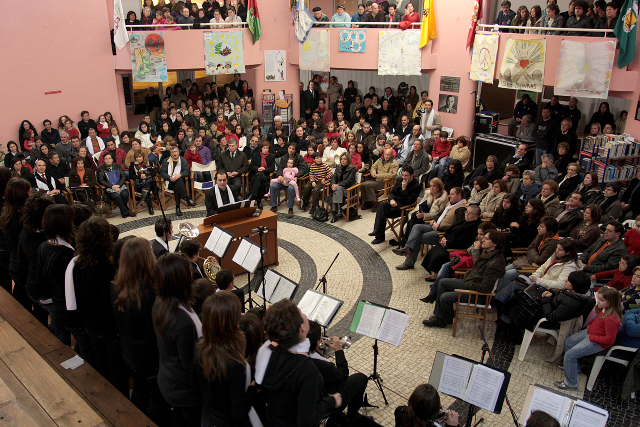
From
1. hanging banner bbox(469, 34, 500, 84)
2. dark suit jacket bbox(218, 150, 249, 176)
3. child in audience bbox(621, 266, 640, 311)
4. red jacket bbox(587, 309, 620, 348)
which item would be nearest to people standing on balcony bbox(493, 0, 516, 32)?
hanging banner bbox(469, 34, 500, 84)

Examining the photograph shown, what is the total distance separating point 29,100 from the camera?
11516mm

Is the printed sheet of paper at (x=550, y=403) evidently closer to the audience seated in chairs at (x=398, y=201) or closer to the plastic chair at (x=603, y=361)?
the plastic chair at (x=603, y=361)

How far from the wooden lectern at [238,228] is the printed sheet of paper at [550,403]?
4281mm

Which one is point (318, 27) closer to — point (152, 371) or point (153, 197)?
point (153, 197)

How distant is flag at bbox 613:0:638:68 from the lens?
8.21 metres

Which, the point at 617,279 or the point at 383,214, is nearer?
the point at 617,279

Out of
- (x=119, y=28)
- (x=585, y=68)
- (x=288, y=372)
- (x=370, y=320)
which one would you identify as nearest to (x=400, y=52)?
(x=585, y=68)

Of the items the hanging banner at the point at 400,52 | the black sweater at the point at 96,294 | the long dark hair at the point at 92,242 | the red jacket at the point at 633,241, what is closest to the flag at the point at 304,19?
the hanging banner at the point at 400,52

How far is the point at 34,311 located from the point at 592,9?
10.2m

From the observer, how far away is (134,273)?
10.1 ft

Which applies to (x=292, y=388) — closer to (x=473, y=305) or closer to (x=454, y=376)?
(x=454, y=376)

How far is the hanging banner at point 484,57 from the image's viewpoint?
1052cm

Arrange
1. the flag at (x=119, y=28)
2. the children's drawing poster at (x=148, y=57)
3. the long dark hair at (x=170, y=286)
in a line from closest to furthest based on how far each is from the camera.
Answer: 1. the long dark hair at (x=170, y=286)
2. the flag at (x=119, y=28)
3. the children's drawing poster at (x=148, y=57)

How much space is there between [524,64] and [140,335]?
30.7 feet
